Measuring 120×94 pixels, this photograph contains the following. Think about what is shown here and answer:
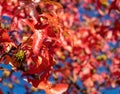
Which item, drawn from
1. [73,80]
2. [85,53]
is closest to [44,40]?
[73,80]

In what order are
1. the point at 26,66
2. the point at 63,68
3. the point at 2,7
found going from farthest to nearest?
the point at 63,68
the point at 2,7
the point at 26,66

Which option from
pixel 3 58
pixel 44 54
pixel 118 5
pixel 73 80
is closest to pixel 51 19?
pixel 44 54

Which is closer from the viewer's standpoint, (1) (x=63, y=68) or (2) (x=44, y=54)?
(2) (x=44, y=54)

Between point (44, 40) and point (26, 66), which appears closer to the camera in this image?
point (44, 40)

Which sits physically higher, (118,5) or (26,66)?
(26,66)

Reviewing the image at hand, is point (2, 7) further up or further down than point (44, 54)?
further down

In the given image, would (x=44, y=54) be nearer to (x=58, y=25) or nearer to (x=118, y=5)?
(x=58, y=25)

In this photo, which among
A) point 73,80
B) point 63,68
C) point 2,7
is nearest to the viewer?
point 2,7

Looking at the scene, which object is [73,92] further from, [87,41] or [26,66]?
[26,66]

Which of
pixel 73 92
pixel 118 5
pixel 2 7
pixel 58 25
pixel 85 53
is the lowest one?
pixel 73 92
